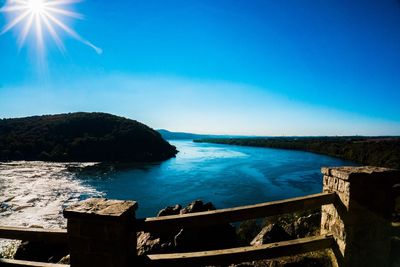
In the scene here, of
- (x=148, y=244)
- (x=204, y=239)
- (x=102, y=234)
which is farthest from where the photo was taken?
(x=204, y=239)

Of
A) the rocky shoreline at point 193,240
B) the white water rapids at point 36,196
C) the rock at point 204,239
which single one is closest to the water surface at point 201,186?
the white water rapids at point 36,196

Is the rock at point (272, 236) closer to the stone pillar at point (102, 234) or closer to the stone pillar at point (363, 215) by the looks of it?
the stone pillar at point (363, 215)

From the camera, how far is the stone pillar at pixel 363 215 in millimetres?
3707

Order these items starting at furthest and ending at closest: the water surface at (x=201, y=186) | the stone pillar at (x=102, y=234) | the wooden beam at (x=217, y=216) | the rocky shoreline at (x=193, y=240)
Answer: the water surface at (x=201, y=186), the rocky shoreline at (x=193, y=240), the wooden beam at (x=217, y=216), the stone pillar at (x=102, y=234)

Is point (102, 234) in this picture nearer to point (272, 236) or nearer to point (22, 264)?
point (22, 264)

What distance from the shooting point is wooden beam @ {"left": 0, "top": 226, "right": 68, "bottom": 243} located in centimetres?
344

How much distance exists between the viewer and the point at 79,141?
73062 mm

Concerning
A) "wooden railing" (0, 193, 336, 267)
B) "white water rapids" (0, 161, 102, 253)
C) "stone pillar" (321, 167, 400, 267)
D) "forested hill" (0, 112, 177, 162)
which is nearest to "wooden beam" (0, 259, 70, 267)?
"wooden railing" (0, 193, 336, 267)

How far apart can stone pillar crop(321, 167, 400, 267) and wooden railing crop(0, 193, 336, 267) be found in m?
0.22

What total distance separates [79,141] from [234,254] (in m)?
76.5

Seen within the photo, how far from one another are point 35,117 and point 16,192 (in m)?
73.5

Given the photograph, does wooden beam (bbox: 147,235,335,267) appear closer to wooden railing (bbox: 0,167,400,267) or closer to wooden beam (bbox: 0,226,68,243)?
wooden railing (bbox: 0,167,400,267)

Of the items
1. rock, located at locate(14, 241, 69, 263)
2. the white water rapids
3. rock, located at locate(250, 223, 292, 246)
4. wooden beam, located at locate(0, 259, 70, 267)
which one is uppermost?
wooden beam, located at locate(0, 259, 70, 267)

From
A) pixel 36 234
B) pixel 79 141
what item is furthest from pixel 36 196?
pixel 79 141
